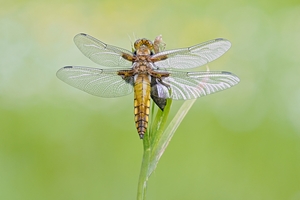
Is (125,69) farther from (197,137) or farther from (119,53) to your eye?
(197,137)

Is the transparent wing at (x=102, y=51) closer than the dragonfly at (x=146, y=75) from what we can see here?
No

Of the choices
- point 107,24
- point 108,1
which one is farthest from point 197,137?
point 108,1

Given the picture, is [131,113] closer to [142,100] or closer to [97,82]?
[97,82]

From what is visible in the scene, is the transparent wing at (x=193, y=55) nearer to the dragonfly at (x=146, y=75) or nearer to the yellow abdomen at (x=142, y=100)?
the dragonfly at (x=146, y=75)

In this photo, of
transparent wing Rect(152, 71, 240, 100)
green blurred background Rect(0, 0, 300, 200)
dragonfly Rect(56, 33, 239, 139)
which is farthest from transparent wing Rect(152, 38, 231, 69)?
green blurred background Rect(0, 0, 300, 200)

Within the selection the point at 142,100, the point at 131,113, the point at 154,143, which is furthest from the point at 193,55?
the point at 131,113

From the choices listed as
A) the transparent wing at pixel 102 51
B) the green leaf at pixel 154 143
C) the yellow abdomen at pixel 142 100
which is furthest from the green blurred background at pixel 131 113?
the green leaf at pixel 154 143

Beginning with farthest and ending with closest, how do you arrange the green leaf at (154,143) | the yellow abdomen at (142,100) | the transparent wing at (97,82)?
1. the transparent wing at (97,82)
2. the yellow abdomen at (142,100)
3. the green leaf at (154,143)
